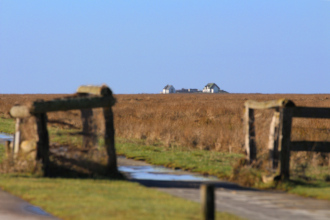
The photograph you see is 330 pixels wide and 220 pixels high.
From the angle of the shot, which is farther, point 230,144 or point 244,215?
point 230,144

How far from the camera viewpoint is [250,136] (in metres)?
16.2

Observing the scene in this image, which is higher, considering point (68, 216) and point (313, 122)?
point (313, 122)

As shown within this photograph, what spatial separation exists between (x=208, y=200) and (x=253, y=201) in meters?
4.70

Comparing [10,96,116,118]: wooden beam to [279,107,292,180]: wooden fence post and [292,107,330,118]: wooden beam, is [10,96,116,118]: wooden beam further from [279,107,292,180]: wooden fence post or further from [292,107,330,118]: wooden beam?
[292,107,330,118]: wooden beam

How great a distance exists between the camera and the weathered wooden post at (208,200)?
8086 mm

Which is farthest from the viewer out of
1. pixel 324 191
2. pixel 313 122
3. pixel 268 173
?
pixel 313 122

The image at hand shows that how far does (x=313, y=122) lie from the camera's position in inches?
1266

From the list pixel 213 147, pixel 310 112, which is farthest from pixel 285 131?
pixel 213 147

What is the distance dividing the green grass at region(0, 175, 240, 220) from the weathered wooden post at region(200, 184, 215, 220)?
2087 mm

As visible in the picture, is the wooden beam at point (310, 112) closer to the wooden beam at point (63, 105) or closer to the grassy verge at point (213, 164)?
the grassy verge at point (213, 164)

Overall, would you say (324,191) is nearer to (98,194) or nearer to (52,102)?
(98,194)

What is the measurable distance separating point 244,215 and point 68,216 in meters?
2.98

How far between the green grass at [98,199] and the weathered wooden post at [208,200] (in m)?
2.09

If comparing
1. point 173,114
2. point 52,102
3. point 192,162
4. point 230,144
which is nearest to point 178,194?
point 52,102
